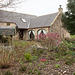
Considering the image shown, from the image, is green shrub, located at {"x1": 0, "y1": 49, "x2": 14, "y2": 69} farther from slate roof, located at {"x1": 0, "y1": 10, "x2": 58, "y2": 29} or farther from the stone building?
slate roof, located at {"x1": 0, "y1": 10, "x2": 58, "y2": 29}

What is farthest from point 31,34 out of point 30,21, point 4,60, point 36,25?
point 4,60

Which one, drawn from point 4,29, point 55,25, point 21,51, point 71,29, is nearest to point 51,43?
point 21,51

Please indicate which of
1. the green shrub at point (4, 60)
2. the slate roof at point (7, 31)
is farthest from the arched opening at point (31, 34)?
the green shrub at point (4, 60)

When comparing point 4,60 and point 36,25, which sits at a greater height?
point 36,25

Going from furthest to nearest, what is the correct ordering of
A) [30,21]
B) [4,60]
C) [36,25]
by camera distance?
1. [30,21]
2. [36,25]
3. [4,60]

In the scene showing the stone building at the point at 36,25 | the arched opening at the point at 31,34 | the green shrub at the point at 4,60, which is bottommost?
the green shrub at the point at 4,60

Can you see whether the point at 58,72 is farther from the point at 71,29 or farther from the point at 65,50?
the point at 71,29

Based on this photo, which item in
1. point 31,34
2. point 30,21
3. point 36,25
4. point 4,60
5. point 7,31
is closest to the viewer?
point 4,60

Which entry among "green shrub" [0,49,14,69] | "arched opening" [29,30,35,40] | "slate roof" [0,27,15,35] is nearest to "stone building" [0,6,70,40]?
"arched opening" [29,30,35,40]

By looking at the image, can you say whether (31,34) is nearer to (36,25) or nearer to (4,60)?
(36,25)

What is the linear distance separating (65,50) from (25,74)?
15.3ft

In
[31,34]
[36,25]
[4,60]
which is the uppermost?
[36,25]

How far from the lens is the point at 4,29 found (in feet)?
30.5

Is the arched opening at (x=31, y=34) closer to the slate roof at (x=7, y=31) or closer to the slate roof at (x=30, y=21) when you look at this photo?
the slate roof at (x=30, y=21)
